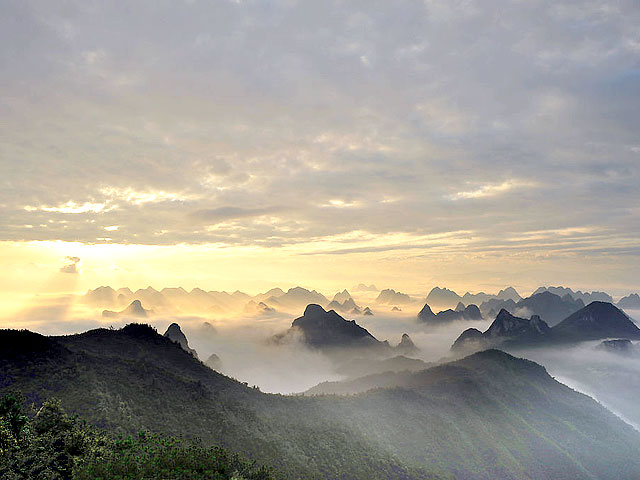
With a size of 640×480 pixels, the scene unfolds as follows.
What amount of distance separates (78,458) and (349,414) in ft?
314

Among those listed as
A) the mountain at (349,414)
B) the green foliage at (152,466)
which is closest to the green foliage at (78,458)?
the green foliage at (152,466)

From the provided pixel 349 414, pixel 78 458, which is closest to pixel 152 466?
pixel 78 458

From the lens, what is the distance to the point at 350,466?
7975 cm

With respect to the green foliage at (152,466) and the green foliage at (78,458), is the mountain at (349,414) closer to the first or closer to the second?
the green foliage at (78,458)

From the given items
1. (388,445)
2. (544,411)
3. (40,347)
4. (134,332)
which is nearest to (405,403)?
(388,445)

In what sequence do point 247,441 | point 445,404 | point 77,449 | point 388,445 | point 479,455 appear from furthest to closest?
point 445,404 < point 479,455 < point 388,445 < point 247,441 < point 77,449

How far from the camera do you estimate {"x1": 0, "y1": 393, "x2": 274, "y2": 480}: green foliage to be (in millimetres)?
30219

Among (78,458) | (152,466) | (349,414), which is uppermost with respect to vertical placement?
(152,466)

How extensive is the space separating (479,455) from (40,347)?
5257 inches

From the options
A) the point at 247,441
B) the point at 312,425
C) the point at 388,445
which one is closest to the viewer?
the point at 247,441

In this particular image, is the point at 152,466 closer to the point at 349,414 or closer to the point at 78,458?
the point at 78,458

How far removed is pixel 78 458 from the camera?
109 ft

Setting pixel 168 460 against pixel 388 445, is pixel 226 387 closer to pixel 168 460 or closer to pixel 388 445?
pixel 388 445

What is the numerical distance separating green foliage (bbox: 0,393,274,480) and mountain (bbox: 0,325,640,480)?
814 inches
